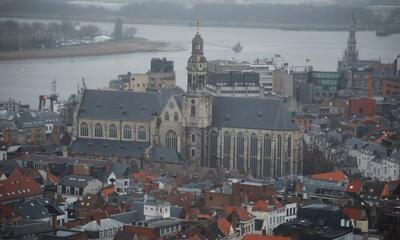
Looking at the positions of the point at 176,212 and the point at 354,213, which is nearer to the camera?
the point at 354,213

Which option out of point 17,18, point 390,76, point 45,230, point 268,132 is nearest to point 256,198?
point 45,230

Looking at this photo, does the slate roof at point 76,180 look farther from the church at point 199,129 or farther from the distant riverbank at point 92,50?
the distant riverbank at point 92,50

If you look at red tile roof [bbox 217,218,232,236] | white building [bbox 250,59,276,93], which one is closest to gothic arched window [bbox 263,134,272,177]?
red tile roof [bbox 217,218,232,236]

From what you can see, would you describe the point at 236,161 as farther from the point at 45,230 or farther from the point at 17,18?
the point at 45,230

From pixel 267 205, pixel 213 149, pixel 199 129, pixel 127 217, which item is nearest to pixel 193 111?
pixel 199 129

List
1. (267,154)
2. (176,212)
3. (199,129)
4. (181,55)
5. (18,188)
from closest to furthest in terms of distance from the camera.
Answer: (176,212), (18,188), (267,154), (199,129), (181,55)

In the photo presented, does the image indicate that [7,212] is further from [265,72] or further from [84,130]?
[265,72]
